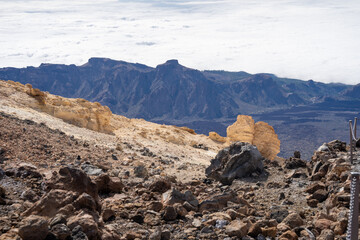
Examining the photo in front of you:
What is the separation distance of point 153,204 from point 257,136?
3420 centimetres

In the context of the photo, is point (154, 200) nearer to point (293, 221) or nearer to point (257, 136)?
point (293, 221)

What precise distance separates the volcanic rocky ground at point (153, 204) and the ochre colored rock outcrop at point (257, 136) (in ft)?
81.1

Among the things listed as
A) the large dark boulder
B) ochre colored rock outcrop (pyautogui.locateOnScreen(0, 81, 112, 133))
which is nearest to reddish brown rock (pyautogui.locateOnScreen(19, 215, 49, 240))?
the large dark boulder

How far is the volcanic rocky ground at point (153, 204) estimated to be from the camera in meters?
7.75

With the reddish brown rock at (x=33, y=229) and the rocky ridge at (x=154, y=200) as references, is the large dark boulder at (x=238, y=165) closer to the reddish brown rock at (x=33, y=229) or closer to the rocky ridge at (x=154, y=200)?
the rocky ridge at (x=154, y=200)

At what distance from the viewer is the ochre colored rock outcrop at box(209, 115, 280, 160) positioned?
40500 mm

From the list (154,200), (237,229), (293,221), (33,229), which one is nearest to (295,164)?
(293,221)

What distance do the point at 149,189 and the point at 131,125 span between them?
30.0m

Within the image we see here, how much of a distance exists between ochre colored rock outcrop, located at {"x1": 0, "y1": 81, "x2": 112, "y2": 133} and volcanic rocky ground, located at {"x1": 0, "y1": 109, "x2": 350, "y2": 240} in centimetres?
1697

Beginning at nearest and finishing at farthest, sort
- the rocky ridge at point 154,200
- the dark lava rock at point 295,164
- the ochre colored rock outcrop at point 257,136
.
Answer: the rocky ridge at point 154,200, the dark lava rock at point 295,164, the ochre colored rock outcrop at point 257,136

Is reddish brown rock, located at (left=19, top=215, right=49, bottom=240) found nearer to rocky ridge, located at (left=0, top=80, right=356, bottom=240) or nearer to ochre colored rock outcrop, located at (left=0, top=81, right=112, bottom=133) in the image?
rocky ridge, located at (left=0, top=80, right=356, bottom=240)

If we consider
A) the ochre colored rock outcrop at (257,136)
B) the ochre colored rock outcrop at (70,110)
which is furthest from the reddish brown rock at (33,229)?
the ochre colored rock outcrop at (257,136)

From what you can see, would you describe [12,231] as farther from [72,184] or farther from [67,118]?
[67,118]

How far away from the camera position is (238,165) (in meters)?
17.0
